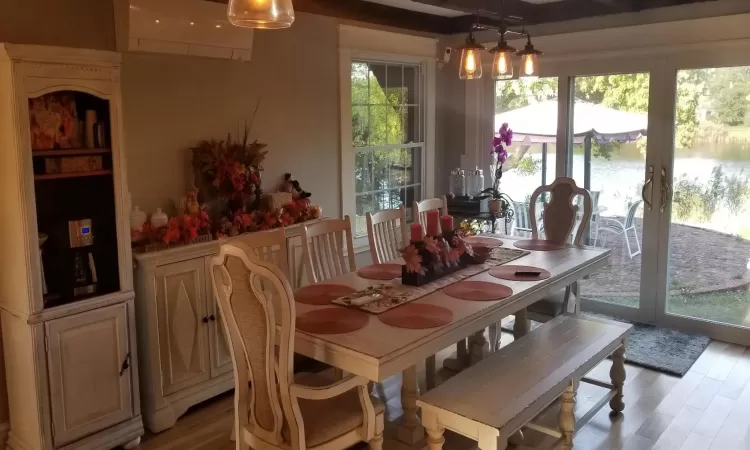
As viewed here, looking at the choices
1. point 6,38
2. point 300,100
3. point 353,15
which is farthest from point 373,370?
point 353,15

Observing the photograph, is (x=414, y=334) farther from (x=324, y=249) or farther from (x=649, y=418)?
(x=649, y=418)

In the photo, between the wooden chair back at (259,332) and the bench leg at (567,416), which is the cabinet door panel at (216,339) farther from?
the bench leg at (567,416)

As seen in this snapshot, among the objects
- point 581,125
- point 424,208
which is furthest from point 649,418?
point 581,125

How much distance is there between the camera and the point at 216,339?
11.3 feet

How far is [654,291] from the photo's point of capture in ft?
15.2

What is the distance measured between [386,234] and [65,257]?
1.79 m

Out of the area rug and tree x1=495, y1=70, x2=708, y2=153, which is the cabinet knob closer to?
the area rug

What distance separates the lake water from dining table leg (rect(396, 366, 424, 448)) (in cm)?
256

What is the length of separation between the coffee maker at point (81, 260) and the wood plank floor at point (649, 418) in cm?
84

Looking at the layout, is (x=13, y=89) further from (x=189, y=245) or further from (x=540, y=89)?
(x=540, y=89)

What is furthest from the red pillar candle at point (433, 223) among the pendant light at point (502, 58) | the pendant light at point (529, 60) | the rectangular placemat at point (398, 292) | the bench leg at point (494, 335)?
the bench leg at point (494, 335)

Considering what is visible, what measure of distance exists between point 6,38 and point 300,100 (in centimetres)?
186

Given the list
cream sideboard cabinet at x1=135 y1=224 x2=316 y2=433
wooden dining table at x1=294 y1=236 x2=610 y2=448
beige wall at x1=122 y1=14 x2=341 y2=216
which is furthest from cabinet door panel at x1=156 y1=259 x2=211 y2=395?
wooden dining table at x1=294 y1=236 x2=610 y2=448

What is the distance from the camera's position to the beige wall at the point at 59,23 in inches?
111
